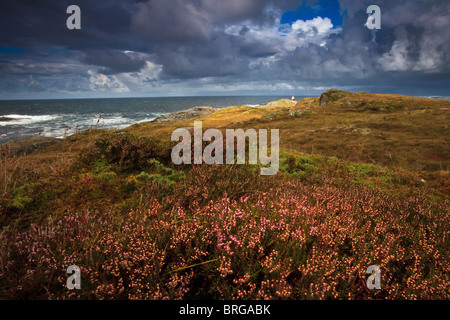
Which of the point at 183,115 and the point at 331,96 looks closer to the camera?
the point at 331,96

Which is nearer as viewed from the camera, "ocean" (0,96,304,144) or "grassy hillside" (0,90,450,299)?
"grassy hillside" (0,90,450,299)

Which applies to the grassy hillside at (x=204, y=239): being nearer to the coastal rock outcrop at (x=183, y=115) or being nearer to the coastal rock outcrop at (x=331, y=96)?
the coastal rock outcrop at (x=331, y=96)

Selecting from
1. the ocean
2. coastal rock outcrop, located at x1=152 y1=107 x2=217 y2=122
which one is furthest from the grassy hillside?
coastal rock outcrop, located at x1=152 y1=107 x2=217 y2=122

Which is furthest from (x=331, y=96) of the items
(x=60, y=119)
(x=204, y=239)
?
(x=60, y=119)

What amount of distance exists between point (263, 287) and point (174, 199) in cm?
188

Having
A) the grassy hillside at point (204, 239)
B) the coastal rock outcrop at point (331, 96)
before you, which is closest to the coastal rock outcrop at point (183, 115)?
the coastal rock outcrop at point (331, 96)

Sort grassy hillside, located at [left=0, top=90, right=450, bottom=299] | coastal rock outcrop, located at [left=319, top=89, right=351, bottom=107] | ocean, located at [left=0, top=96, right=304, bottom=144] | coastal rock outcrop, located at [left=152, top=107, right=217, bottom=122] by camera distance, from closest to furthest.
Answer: grassy hillside, located at [left=0, top=90, right=450, bottom=299], ocean, located at [left=0, top=96, right=304, bottom=144], coastal rock outcrop, located at [left=319, top=89, right=351, bottom=107], coastal rock outcrop, located at [left=152, top=107, right=217, bottom=122]

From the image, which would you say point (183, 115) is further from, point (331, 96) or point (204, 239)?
point (204, 239)

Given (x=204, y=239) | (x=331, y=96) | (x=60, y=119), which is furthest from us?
(x=60, y=119)

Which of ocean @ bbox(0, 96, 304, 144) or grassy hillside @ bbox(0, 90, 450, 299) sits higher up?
ocean @ bbox(0, 96, 304, 144)

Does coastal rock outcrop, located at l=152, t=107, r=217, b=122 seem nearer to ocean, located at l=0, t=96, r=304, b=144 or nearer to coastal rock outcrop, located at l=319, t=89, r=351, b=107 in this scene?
ocean, located at l=0, t=96, r=304, b=144

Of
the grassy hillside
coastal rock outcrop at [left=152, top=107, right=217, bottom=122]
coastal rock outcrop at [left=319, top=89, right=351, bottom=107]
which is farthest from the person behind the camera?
coastal rock outcrop at [left=152, top=107, right=217, bottom=122]
